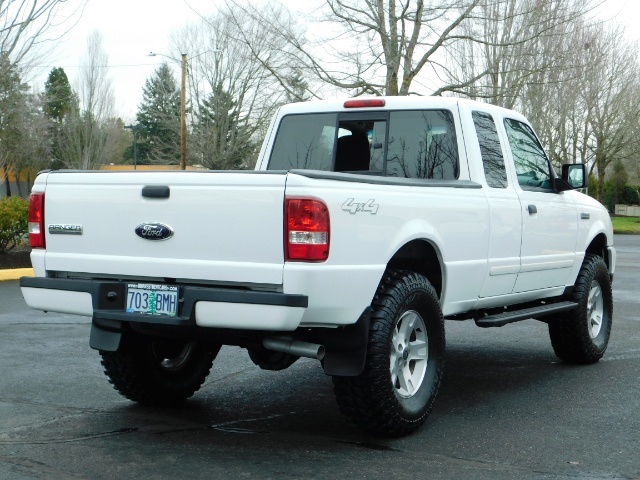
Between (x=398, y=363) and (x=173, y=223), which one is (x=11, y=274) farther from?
(x=398, y=363)

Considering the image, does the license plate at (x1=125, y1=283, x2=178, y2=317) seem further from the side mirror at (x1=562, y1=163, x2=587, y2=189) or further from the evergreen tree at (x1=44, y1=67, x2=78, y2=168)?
the evergreen tree at (x1=44, y1=67, x2=78, y2=168)

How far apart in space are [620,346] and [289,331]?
496cm

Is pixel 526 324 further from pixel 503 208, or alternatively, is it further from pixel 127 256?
pixel 127 256

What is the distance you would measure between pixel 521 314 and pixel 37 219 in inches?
135

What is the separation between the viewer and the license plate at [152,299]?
4.93 metres

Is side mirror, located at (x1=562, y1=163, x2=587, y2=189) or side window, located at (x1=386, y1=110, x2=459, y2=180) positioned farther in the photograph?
side mirror, located at (x1=562, y1=163, x2=587, y2=189)

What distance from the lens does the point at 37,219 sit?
18.1ft

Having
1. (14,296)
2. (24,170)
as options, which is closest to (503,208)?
(14,296)

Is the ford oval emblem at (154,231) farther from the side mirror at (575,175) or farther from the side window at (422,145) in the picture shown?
the side mirror at (575,175)

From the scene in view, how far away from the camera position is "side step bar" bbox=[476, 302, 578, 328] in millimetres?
6504

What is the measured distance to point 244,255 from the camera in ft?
15.8

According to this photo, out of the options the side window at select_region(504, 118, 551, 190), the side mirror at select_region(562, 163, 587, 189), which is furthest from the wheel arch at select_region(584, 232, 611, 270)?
the side window at select_region(504, 118, 551, 190)

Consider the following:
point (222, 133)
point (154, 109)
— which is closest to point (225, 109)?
point (222, 133)

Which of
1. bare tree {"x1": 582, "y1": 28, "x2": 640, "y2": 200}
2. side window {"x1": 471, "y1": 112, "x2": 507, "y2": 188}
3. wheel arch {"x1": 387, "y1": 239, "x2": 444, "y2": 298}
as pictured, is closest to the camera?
wheel arch {"x1": 387, "y1": 239, "x2": 444, "y2": 298}
